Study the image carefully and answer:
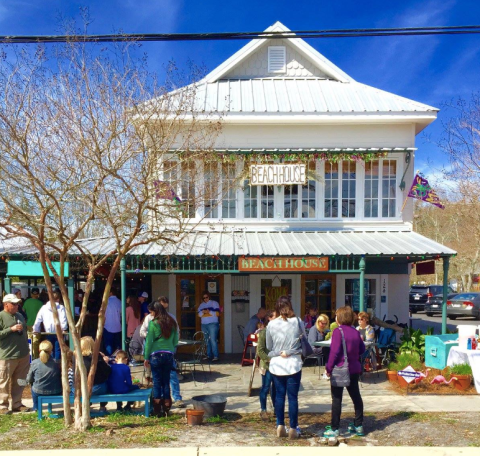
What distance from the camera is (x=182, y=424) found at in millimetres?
6730

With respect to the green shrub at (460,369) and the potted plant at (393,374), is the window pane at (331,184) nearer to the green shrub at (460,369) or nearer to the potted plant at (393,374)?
the potted plant at (393,374)

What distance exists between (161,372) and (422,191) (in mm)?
7978

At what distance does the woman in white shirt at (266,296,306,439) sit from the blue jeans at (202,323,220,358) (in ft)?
18.1

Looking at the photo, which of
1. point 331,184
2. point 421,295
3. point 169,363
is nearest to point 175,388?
point 169,363

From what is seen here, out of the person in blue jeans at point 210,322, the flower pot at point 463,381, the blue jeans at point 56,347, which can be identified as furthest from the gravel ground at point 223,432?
the person in blue jeans at point 210,322

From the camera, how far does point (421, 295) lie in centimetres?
2638

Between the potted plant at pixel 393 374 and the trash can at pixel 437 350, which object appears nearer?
the potted plant at pixel 393 374

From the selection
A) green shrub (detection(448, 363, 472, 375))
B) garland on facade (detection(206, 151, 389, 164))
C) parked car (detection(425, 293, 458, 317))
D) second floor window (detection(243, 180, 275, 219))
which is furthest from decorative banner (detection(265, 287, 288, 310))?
parked car (detection(425, 293, 458, 317))

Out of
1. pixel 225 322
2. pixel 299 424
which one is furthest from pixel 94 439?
pixel 225 322

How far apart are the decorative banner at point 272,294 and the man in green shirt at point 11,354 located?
22.3 feet

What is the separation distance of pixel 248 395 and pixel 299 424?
167 cm

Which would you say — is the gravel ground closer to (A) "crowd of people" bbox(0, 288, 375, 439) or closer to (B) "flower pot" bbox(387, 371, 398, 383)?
(A) "crowd of people" bbox(0, 288, 375, 439)

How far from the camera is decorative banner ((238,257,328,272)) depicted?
413 inches

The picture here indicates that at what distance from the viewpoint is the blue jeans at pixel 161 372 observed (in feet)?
22.8
